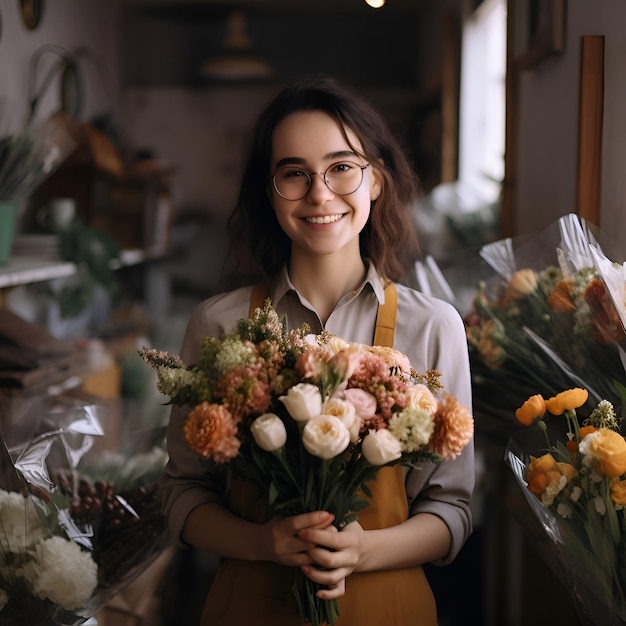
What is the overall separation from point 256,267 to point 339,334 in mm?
233

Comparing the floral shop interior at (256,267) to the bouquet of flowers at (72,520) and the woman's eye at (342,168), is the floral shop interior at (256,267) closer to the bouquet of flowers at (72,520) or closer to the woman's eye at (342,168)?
the bouquet of flowers at (72,520)

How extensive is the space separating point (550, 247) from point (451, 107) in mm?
2940

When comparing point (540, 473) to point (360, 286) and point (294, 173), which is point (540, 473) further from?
point (294, 173)

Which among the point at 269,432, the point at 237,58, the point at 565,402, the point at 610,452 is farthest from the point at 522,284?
the point at 237,58

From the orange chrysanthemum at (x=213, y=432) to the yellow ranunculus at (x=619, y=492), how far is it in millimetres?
494

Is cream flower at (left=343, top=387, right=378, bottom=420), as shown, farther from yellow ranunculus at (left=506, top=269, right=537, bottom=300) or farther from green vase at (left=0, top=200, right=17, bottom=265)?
green vase at (left=0, top=200, right=17, bottom=265)

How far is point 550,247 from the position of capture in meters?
1.59

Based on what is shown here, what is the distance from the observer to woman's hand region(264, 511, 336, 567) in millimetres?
1099

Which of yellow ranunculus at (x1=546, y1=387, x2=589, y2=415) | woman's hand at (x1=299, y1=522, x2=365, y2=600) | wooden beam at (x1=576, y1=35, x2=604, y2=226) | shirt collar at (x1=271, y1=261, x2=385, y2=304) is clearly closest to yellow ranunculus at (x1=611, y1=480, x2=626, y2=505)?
yellow ranunculus at (x1=546, y1=387, x2=589, y2=415)

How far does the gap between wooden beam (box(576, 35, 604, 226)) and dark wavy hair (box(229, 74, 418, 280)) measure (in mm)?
416

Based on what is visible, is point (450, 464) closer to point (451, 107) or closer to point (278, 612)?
point (278, 612)

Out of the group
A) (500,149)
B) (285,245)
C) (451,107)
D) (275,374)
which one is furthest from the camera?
(451,107)

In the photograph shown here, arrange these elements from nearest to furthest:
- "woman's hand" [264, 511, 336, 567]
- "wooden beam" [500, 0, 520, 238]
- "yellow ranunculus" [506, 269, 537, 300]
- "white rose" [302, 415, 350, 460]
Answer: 1. "white rose" [302, 415, 350, 460]
2. "woman's hand" [264, 511, 336, 567]
3. "yellow ranunculus" [506, 269, 537, 300]
4. "wooden beam" [500, 0, 520, 238]

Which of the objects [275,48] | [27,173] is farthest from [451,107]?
[27,173]
